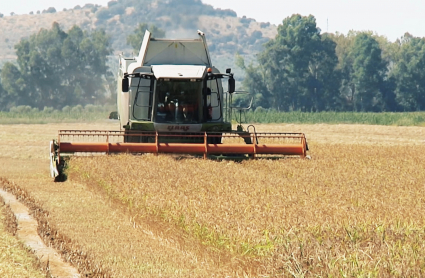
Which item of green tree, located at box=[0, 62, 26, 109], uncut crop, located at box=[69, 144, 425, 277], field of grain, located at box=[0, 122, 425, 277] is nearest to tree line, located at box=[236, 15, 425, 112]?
green tree, located at box=[0, 62, 26, 109]

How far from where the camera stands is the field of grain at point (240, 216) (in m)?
6.68

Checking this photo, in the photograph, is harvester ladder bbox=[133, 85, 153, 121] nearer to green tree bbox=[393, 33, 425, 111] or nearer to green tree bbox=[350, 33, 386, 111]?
green tree bbox=[350, 33, 386, 111]

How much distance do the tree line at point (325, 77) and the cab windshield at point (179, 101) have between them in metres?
62.1

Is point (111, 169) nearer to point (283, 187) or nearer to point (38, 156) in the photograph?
point (283, 187)

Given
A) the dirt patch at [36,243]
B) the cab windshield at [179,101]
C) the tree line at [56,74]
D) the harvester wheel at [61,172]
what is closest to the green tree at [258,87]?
the tree line at [56,74]

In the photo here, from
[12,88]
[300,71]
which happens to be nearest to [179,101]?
[300,71]

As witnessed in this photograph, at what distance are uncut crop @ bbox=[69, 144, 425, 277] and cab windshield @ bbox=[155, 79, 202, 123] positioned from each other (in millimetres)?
2233

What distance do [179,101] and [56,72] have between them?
7434 centimetres

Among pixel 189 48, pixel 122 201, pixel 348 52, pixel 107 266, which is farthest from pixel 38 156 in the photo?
pixel 348 52

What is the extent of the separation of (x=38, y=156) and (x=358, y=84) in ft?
207

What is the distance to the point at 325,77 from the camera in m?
83.6

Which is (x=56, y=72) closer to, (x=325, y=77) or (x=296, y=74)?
(x=296, y=74)

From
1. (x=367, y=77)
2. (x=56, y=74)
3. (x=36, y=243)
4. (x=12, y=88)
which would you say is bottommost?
(x=12, y=88)

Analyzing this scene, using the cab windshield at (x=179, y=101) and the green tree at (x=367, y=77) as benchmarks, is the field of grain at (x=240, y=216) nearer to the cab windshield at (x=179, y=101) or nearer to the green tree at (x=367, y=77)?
the cab windshield at (x=179, y=101)
